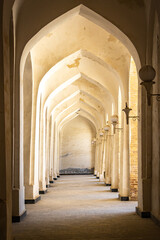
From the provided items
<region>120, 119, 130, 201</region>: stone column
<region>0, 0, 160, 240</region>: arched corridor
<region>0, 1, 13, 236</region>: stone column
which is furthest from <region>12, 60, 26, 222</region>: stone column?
<region>120, 119, 130, 201</region>: stone column

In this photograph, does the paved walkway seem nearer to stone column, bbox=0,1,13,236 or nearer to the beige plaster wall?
stone column, bbox=0,1,13,236

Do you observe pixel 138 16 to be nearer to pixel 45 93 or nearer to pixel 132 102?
pixel 132 102

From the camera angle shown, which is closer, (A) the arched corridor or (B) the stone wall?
(A) the arched corridor

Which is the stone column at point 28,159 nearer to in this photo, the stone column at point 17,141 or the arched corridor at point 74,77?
the arched corridor at point 74,77

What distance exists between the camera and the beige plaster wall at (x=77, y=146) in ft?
102

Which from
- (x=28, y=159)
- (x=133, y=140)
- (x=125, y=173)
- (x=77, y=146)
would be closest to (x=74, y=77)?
(x=133, y=140)

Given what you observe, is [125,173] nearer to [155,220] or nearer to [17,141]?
[155,220]

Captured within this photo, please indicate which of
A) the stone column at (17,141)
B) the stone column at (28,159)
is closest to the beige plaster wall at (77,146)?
the stone column at (28,159)

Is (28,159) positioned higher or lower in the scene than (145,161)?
lower

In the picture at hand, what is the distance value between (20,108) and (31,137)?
289 cm

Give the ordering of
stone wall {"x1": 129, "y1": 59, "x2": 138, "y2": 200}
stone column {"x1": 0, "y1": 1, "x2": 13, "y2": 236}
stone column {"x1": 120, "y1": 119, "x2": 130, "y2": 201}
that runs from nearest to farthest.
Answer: stone column {"x1": 0, "y1": 1, "x2": 13, "y2": 236}
stone wall {"x1": 129, "y1": 59, "x2": 138, "y2": 200}
stone column {"x1": 120, "y1": 119, "x2": 130, "y2": 201}

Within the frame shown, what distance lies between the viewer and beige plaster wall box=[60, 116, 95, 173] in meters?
31.1

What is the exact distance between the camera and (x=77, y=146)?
31.4 meters

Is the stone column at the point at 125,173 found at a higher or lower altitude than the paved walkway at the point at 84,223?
higher
